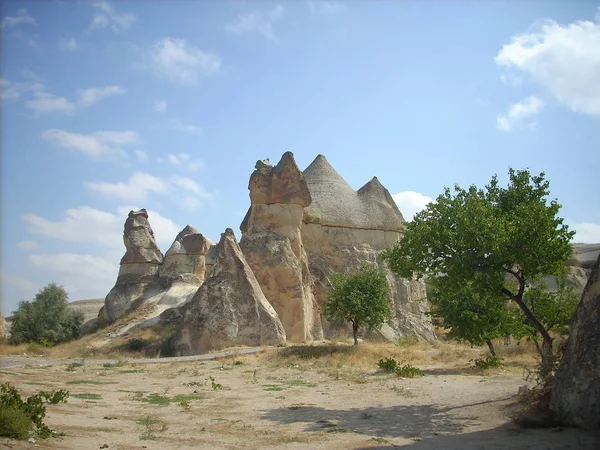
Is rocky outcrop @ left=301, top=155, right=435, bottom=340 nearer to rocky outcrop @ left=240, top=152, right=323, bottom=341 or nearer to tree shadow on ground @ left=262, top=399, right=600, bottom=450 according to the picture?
rocky outcrop @ left=240, top=152, right=323, bottom=341

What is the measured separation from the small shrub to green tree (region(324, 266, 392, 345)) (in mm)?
17315

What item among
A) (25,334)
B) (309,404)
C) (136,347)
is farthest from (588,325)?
(25,334)

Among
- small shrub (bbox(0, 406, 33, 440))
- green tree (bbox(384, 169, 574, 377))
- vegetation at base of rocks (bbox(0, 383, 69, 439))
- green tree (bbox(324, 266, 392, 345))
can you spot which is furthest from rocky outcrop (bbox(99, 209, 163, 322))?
small shrub (bbox(0, 406, 33, 440))

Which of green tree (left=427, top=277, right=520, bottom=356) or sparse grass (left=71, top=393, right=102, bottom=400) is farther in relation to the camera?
green tree (left=427, top=277, right=520, bottom=356)

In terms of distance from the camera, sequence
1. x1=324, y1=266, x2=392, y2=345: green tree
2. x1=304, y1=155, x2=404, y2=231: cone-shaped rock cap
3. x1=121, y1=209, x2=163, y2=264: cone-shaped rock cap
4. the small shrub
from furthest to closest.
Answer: x1=121, y1=209, x2=163, y2=264: cone-shaped rock cap
x1=304, y1=155, x2=404, y2=231: cone-shaped rock cap
x1=324, y1=266, x2=392, y2=345: green tree
the small shrub

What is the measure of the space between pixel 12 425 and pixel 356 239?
94.8 feet

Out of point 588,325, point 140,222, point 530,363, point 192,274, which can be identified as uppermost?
point 140,222

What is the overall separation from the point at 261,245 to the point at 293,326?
431cm

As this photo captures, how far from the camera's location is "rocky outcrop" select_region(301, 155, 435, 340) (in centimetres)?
3256

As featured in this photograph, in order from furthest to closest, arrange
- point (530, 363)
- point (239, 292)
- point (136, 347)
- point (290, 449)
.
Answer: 1. point (136, 347)
2. point (239, 292)
3. point (530, 363)
4. point (290, 449)

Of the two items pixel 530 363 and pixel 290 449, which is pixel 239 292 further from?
pixel 290 449

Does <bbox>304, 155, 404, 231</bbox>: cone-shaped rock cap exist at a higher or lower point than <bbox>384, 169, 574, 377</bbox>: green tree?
higher

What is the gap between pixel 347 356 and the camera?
19.1 m

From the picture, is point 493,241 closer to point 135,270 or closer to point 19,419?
point 19,419
